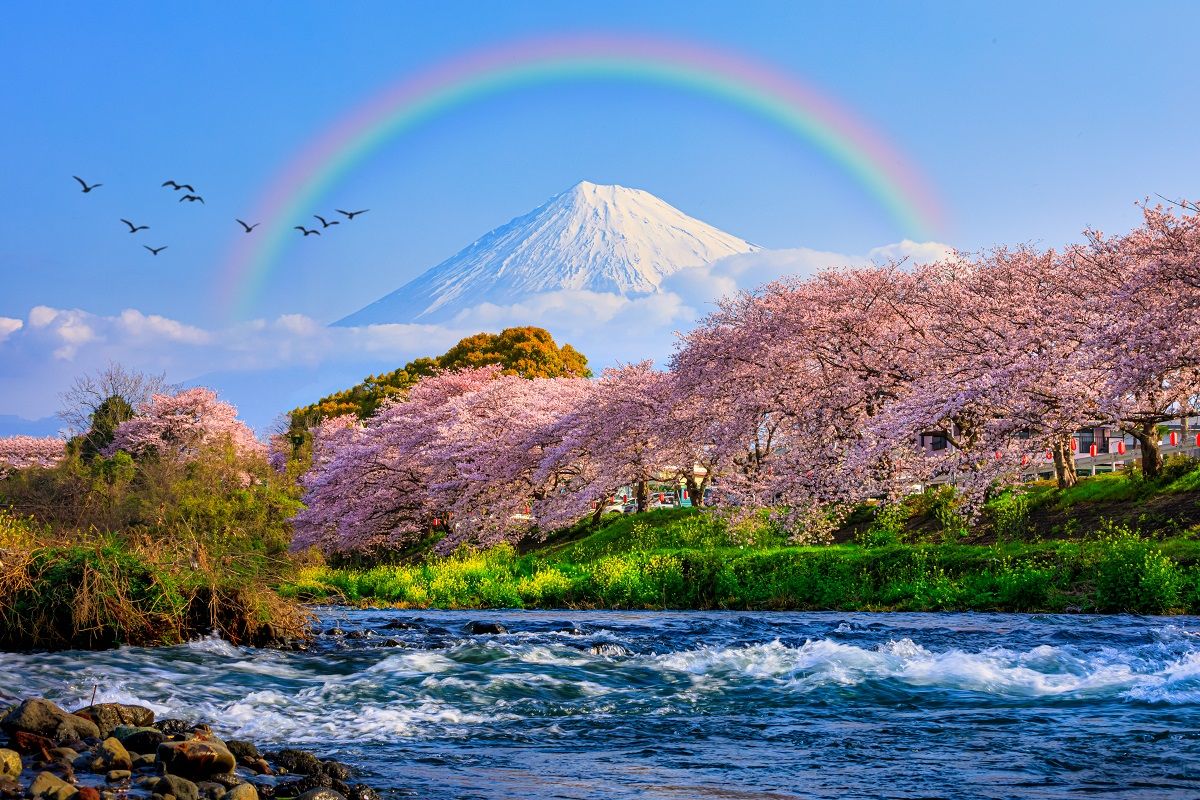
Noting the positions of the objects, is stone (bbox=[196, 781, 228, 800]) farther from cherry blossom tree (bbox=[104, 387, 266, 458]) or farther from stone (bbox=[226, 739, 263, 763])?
cherry blossom tree (bbox=[104, 387, 266, 458])

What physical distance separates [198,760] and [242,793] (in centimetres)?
89

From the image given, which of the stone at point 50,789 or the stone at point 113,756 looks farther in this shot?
the stone at point 113,756

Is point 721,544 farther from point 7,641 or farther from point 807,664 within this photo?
point 7,641

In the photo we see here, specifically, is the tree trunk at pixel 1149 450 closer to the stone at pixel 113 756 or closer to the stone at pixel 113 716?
the stone at pixel 113 716

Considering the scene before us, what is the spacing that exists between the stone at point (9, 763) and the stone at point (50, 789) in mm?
600

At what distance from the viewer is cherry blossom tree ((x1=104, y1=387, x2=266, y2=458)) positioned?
65438 millimetres

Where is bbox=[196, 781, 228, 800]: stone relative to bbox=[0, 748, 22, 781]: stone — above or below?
below

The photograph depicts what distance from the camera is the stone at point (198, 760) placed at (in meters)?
8.59

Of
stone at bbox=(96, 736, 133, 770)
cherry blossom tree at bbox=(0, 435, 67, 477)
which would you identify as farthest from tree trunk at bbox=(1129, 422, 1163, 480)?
cherry blossom tree at bbox=(0, 435, 67, 477)

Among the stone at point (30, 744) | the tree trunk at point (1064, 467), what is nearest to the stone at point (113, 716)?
the stone at point (30, 744)

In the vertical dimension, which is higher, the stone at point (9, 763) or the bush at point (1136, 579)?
the bush at point (1136, 579)

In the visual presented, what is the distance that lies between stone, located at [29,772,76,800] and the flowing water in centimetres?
232

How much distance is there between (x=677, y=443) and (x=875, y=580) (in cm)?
1455

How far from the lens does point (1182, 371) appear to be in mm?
25625
